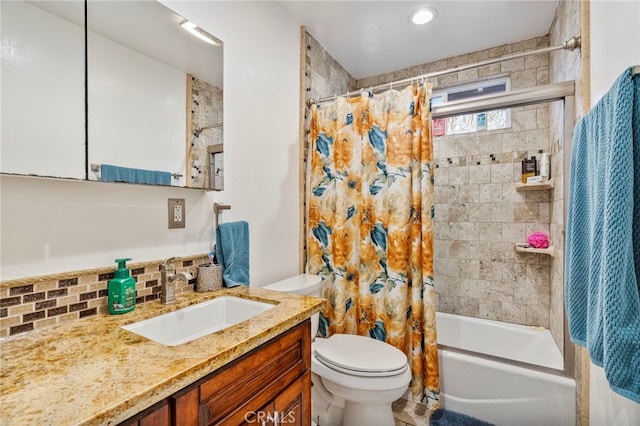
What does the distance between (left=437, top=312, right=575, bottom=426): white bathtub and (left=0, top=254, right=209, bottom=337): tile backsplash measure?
1732mm

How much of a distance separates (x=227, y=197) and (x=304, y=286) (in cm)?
67

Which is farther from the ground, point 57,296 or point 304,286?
point 57,296

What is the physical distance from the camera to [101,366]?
679mm

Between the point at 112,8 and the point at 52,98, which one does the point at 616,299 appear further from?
the point at 112,8

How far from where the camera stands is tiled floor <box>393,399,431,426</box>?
1715 millimetres

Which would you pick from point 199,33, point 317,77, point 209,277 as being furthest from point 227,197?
point 317,77

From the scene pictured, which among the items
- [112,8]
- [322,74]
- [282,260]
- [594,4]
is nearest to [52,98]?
A: [112,8]

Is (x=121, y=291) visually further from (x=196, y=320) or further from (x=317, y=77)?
(x=317, y=77)

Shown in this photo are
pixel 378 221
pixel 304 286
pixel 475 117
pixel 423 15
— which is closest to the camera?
pixel 304 286

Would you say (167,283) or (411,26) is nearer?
(167,283)

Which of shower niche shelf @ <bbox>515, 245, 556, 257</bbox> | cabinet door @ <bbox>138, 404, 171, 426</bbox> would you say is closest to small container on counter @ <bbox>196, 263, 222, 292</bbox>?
cabinet door @ <bbox>138, 404, 171, 426</bbox>

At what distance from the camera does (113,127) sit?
1056mm

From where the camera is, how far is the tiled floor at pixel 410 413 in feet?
5.63

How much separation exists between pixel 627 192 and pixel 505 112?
2034mm
